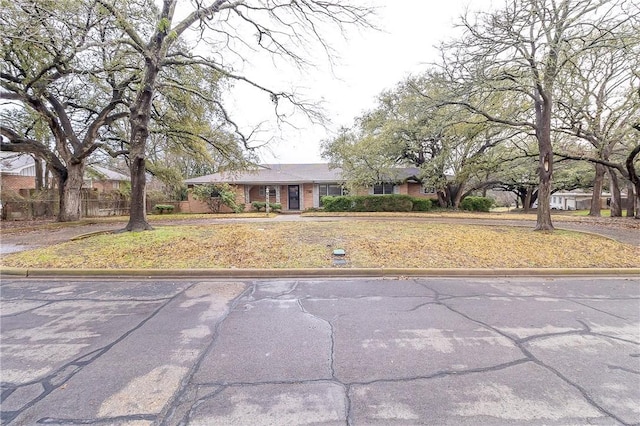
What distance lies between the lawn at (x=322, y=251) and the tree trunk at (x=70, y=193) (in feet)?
27.5

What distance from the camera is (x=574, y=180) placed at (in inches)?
1070

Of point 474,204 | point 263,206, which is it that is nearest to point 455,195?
point 474,204

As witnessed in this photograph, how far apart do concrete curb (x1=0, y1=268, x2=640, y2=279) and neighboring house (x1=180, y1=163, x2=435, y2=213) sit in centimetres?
1702

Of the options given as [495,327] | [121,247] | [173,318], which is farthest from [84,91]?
[495,327]

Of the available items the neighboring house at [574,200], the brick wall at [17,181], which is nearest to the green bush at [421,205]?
the neighboring house at [574,200]

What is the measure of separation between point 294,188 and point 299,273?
1868cm

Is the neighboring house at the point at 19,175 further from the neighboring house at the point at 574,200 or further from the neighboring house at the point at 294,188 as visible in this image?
the neighboring house at the point at 574,200

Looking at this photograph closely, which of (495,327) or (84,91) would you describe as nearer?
(495,327)

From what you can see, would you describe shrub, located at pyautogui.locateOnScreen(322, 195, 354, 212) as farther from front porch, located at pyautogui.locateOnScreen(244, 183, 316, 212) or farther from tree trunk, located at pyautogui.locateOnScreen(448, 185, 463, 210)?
tree trunk, located at pyautogui.locateOnScreen(448, 185, 463, 210)

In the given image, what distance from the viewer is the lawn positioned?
6594mm

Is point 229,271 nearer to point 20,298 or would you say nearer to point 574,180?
point 20,298

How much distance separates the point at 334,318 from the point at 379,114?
19.0 meters

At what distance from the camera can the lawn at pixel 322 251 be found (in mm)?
6594

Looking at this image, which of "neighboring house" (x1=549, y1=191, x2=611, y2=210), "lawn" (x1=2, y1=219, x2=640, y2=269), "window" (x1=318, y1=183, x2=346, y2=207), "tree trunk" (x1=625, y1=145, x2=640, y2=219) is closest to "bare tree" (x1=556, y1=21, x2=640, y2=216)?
"tree trunk" (x1=625, y1=145, x2=640, y2=219)
